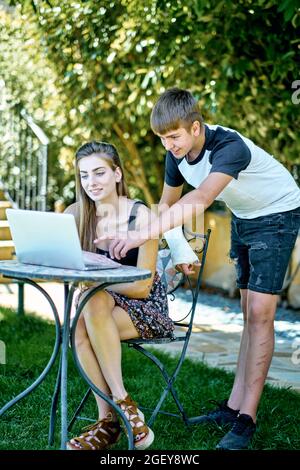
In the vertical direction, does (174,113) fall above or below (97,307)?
above

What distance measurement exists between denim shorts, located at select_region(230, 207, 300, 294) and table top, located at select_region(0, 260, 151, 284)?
0.60 meters

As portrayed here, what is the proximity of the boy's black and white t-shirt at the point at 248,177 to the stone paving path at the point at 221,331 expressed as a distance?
1385 millimetres

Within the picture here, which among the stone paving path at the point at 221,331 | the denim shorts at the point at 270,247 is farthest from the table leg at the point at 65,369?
the stone paving path at the point at 221,331

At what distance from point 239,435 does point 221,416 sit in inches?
14.2

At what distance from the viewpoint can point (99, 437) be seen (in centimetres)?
300

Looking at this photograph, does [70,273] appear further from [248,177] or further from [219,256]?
[219,256]

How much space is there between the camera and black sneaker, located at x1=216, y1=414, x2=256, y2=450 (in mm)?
3098

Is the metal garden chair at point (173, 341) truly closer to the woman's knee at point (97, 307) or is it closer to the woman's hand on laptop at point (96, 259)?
the woman's knee at point (97, 307)

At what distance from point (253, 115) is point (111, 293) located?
3.60 m

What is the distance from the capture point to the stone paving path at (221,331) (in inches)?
187

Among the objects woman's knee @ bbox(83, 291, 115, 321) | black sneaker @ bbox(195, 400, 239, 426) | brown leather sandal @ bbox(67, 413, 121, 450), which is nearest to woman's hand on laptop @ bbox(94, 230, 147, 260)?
woman's knee @ bbox(83, 291, 115, 321)

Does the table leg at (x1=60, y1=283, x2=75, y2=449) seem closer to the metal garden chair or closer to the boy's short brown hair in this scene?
the metal garden chair

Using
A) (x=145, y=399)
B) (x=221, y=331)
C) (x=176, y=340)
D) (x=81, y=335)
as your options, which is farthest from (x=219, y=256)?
(x=81, y=335)

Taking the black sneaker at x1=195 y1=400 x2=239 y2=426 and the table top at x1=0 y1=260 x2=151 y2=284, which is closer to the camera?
the table top at x1=0 y1=260 x2=151 y2=284
